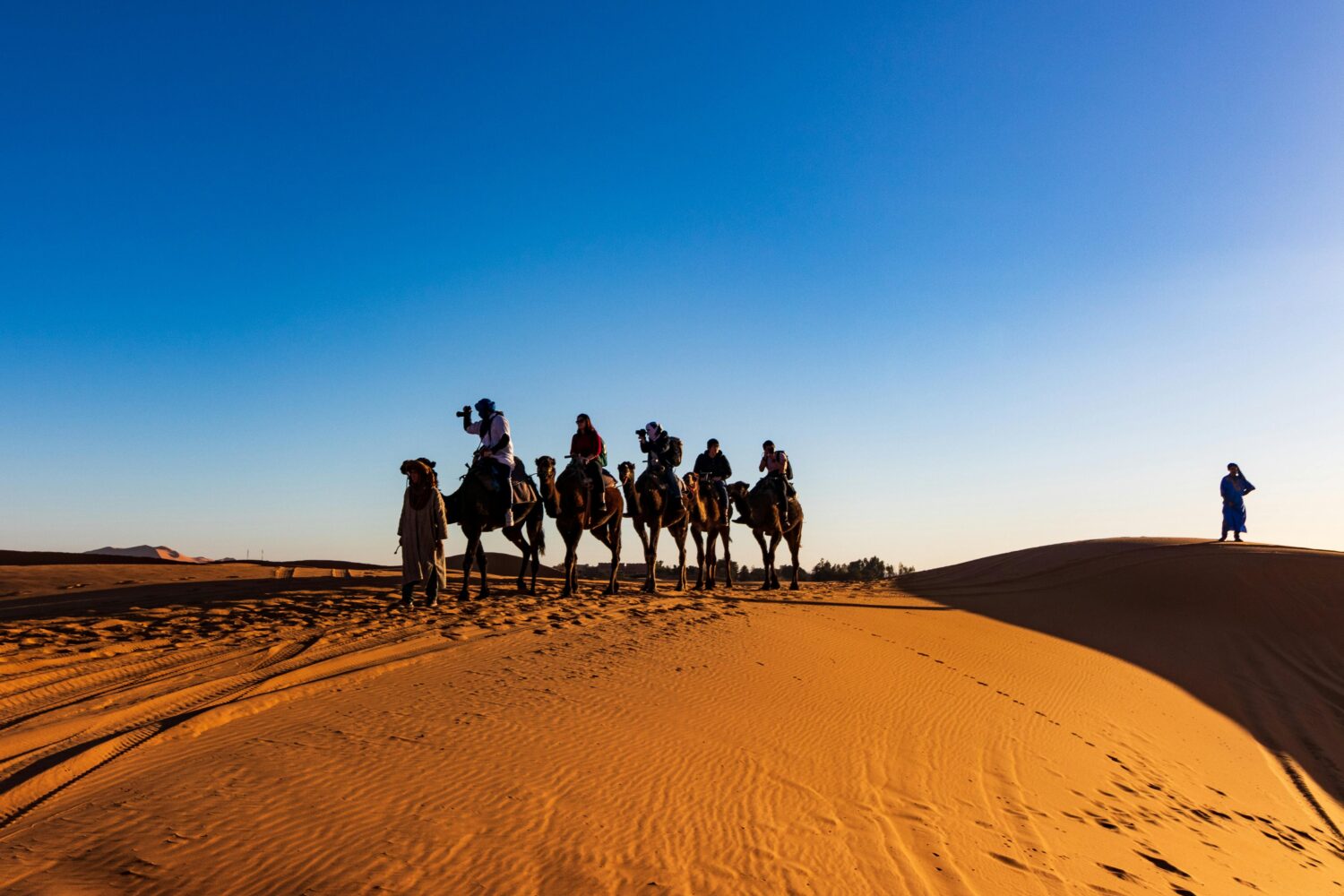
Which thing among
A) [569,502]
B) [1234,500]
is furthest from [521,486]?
[1234,500]

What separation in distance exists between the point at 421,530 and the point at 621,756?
26.0ft

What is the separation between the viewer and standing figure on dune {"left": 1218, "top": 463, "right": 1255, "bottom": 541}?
24.8 metres

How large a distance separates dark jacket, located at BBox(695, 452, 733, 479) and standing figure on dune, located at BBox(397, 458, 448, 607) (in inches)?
362

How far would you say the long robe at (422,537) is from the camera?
41.3ft

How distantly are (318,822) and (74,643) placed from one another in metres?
7.80

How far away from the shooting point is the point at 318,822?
4.01 metres

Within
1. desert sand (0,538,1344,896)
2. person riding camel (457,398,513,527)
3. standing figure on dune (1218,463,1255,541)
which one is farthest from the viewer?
standing figure on dune (1218,463,1255,541)

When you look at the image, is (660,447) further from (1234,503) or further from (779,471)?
(1234,503)

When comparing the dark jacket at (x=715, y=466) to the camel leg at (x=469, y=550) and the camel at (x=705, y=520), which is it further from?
the camel leg at (x=469, y=550)

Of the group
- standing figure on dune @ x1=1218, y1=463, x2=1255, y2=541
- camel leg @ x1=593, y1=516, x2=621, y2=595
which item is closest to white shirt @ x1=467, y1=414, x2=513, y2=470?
camel leg @ x1=593, y1=516, x2=621, y2=595

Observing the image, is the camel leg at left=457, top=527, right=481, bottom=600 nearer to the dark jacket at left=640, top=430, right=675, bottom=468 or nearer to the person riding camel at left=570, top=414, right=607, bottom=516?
the person riding camel at left=570, top=414, right=607, bottom=516

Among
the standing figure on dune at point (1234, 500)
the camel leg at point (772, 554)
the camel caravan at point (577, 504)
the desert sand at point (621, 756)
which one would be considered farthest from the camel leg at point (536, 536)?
the standing figure on dune at point (1234, 500)

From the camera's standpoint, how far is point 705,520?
20406 millimetres

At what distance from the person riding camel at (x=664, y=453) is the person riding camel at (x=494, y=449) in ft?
12.8
